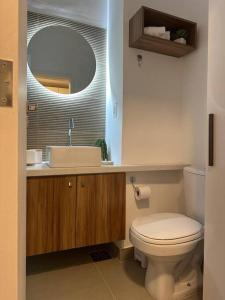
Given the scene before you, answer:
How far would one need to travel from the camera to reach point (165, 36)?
1765 millimetres

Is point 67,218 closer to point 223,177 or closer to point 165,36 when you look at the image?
point 223,177

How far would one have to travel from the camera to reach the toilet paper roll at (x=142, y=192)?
5.78 feet

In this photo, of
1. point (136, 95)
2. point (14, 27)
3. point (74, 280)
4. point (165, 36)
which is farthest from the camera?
point (136, 95)

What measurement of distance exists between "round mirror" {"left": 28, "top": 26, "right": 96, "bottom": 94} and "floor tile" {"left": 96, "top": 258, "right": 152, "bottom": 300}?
59.1 inches

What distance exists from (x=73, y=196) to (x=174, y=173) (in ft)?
3.08

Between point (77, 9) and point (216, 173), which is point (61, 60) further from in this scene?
point (216, 173)

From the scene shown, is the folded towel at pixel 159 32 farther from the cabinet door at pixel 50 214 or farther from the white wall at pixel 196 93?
the cabinet door at pixel 50 214

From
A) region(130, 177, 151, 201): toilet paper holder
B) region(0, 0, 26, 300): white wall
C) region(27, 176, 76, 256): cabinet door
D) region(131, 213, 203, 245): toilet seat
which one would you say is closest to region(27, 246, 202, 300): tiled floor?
region(27, 176, 76, 256): cabinet door

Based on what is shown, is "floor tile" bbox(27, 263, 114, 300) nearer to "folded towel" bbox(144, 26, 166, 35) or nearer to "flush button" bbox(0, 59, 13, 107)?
"flush button" bbox(0, 59, 13, 107)

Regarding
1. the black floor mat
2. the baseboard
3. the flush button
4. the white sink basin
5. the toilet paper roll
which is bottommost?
the black floor mat

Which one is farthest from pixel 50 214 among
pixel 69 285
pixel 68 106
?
pixel 68 106

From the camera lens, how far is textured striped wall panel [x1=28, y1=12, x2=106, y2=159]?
188 cm

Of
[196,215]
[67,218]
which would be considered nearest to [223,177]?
[196,215]

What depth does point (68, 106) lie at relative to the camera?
199cm
